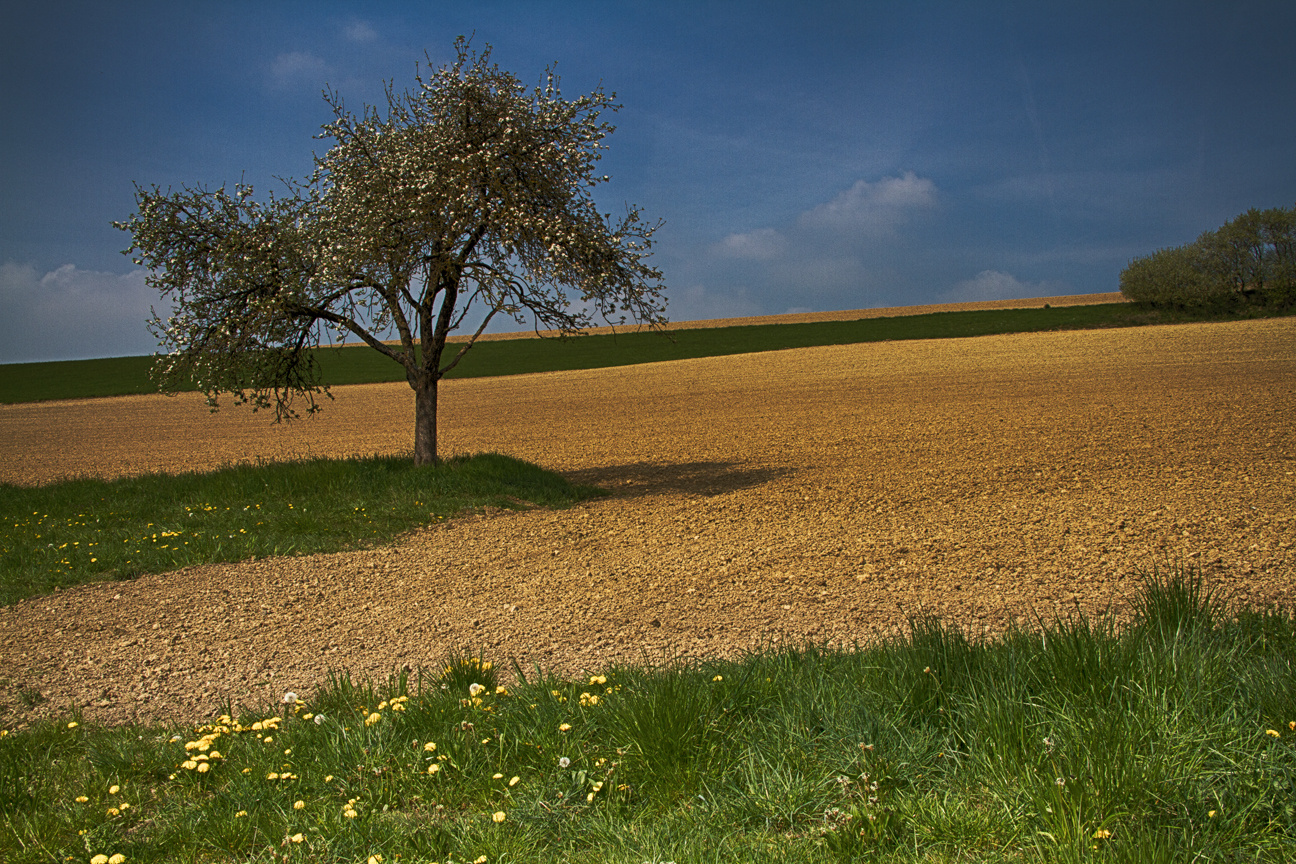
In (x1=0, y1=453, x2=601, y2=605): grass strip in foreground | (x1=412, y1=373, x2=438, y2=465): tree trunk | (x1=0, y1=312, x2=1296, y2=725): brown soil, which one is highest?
(x1=412, y1=373, x2=438, y2=465): tree trunk

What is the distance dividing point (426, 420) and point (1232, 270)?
66632 millimetres

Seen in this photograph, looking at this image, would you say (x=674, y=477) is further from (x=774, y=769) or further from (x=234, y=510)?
(x=774, y=769)

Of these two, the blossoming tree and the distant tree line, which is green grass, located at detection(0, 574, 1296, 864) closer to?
the blossoming tree

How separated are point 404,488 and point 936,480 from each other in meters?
8.92

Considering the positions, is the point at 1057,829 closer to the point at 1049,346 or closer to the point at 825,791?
the point at 825,791

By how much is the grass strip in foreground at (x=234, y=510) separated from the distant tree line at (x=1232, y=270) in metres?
61.4

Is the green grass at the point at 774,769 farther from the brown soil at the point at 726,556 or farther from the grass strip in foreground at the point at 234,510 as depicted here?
the grass strip in foreground at the point at 234,510

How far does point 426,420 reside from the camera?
14.0 meters

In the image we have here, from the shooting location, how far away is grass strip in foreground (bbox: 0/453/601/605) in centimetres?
953

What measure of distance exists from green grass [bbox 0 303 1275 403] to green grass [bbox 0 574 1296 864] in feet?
153

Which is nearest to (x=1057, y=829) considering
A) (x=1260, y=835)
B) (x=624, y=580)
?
(x=1260, y=835)

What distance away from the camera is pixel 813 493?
12820 mm

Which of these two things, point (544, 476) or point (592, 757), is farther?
point (544, 476)

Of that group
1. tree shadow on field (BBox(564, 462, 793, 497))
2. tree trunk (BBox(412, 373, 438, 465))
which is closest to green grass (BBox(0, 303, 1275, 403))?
tree shadow on field (BBox(564, 462, 793, 497))
